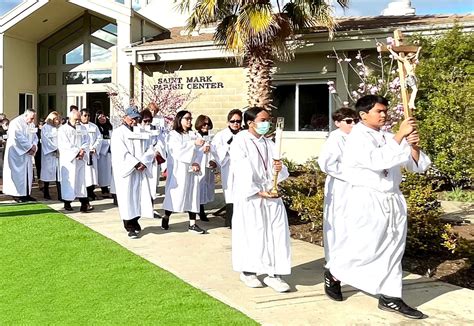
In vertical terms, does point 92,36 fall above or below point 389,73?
above

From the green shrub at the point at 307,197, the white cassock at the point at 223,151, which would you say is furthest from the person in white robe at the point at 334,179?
the white cassock at the point at 223,151

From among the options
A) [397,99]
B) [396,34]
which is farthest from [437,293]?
[397,99]

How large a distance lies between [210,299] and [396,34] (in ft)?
10.3

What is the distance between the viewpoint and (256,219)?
19.5 ft

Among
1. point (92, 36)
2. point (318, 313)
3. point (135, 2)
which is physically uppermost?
point (135, 2)

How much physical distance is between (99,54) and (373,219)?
19938mm

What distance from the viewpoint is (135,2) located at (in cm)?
2919

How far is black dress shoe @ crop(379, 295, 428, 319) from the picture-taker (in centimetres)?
507

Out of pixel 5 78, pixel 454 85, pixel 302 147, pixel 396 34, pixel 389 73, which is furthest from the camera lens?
pixel 5 78

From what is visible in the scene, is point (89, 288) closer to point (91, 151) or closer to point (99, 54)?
point (91, 151)

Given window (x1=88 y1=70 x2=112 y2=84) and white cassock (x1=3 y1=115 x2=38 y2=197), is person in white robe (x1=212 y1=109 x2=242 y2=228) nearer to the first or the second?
white cassock (x1=3 y1=115 x2=38 y2=197)

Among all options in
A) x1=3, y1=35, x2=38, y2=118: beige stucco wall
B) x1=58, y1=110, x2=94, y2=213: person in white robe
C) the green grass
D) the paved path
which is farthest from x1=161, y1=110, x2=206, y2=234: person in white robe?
x1=3, y1=35, x2=38, y2=118: beige stucco wall

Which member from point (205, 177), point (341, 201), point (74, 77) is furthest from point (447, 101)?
point (74, 77)

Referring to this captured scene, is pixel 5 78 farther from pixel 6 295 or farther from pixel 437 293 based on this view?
pixel 437 293
